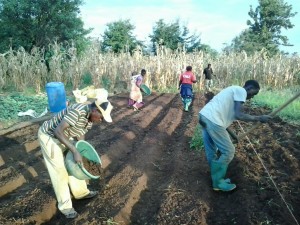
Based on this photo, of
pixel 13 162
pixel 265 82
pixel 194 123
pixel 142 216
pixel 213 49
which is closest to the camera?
pixel 142 216

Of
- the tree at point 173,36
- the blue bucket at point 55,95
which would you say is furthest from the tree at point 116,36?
the blue bucket at point 55,95

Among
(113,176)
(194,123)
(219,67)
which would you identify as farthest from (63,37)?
(113,176)

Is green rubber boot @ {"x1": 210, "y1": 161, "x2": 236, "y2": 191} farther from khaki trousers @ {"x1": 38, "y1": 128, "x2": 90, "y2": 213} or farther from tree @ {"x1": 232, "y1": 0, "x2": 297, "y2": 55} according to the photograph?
tree @ {"x1": 232, "y1": 0, "x2": 297, "y2": 55}

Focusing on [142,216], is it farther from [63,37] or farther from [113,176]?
[63,37]

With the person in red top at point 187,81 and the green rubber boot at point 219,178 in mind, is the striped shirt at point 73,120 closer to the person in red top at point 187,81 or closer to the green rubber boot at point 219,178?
the green rubber boot at point 219,178

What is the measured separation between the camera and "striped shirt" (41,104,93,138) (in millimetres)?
3572

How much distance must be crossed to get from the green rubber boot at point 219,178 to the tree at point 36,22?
1429 cm

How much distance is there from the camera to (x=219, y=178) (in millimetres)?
4750

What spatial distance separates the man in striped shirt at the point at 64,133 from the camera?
11.7 feet

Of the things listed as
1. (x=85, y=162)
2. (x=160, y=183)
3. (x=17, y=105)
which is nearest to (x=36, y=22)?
(x=17, y=105)

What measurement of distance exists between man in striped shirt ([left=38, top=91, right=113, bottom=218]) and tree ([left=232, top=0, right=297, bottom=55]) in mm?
29032

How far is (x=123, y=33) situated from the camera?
31.2m

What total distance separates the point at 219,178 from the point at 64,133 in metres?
2.28

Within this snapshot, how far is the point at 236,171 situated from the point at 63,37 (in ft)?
52.9
